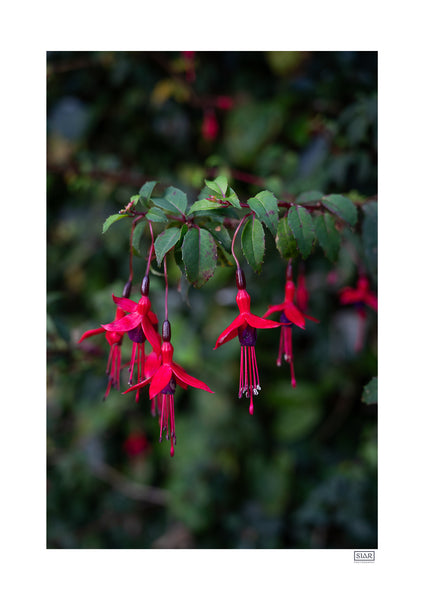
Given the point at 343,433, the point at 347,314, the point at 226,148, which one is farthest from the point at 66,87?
the point at 343,433

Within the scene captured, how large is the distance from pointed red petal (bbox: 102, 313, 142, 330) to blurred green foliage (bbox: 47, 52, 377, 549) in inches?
25.6

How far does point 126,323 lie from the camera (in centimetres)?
54

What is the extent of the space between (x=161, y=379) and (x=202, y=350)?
37.6 inches

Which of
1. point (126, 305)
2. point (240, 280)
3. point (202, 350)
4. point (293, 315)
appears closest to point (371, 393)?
point (293, 315)

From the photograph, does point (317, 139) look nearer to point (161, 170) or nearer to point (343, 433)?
point (161, 170)

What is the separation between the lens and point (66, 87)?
4.84 ft

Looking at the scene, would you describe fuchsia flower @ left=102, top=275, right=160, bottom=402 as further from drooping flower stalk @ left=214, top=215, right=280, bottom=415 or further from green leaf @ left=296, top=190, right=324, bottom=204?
green leaf @ left=296, top=190, right=324, bottom=204

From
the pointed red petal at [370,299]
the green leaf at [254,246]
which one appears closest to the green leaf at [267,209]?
the green leaf at [254,246]

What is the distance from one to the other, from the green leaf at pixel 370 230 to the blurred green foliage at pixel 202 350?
0.41 m

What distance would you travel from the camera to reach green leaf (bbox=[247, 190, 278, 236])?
19.6 inches

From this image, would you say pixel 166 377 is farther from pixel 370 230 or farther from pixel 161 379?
pixel 370 230

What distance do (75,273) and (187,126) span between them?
70cm

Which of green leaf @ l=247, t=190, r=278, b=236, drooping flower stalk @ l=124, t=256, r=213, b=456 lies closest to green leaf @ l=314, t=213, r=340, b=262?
green leaf @ l=247, t=190, r=278, b=236

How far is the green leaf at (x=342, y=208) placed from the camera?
0.60 metres
